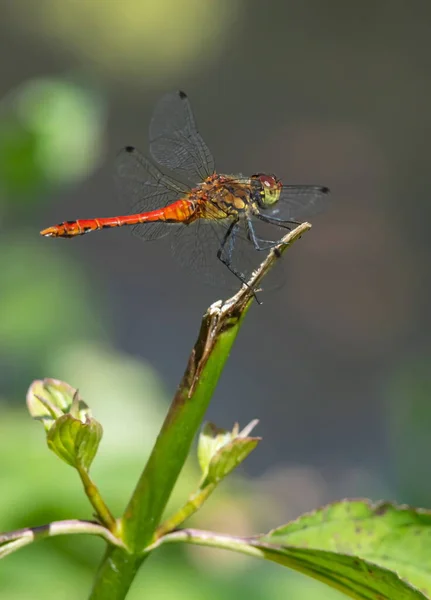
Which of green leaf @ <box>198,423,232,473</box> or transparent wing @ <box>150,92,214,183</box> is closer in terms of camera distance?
green leaf @ <box>198,423,232,473</box>

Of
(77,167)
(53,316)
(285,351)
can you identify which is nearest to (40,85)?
(77,167)

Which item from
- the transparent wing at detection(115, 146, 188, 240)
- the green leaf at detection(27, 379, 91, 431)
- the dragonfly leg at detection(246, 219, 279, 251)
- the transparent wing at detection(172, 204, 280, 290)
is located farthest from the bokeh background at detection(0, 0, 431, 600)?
the green leaf at detection(27, 379, 91, 431)

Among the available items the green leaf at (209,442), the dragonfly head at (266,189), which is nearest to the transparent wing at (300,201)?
the dragonfly head at (266,189)

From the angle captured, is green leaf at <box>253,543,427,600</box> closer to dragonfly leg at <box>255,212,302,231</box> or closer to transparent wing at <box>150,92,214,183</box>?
dragonfly leg at <box>255,212,302,231</box>

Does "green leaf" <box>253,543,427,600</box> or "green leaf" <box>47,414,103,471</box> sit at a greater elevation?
"green leaf" <box>47,414,103,471</box>

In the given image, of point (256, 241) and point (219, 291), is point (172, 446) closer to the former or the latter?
point (256, 241)

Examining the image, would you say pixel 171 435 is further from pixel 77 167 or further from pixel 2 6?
pixel 2 6

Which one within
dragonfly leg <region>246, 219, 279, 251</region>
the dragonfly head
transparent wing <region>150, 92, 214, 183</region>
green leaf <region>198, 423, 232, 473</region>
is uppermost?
transparent wing <region>150, 92, 214, 183</region>

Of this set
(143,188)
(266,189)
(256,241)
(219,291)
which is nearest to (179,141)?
(143,188)
